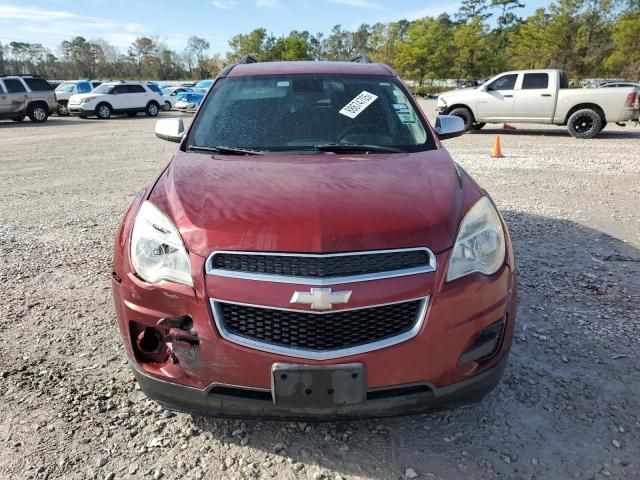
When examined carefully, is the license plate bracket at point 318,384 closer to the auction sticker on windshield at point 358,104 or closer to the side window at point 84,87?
the auction sticker on windshield at point 358,104

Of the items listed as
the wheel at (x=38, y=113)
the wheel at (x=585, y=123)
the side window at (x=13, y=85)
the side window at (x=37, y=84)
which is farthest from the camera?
the wheel at (x=38, y=113)

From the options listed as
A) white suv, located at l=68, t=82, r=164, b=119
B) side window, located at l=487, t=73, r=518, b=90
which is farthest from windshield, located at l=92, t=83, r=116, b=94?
side window, located at l=487, t=73, r=518, b=90

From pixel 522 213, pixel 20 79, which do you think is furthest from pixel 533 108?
pixel 20 79

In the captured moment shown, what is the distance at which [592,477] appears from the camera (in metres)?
2.10

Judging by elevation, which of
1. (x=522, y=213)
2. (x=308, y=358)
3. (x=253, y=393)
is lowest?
(x=522, y=213)

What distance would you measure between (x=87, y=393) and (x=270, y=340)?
1.36 metres

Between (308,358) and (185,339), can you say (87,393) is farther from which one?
(308,358)

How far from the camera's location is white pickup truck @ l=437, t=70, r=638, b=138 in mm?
13078

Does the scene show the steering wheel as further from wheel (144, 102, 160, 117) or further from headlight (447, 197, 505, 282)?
wheel (144, 102, 160, 117)

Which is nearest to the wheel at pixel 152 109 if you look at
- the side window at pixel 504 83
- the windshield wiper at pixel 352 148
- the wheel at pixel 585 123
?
the side window at pixel 504 83

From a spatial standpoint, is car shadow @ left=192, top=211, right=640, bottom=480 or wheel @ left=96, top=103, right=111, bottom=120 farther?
wheel @ left=96, top=103, right=111, bottom=120

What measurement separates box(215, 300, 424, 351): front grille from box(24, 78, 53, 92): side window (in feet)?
74.4

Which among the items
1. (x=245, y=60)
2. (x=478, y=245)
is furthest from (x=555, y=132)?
(x=478, y=245)

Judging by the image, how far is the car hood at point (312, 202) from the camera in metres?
1.99
